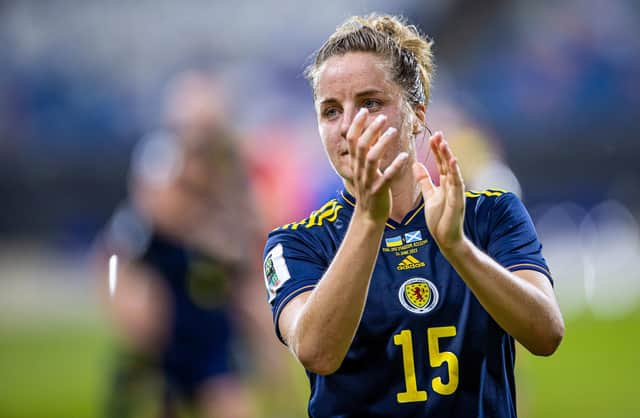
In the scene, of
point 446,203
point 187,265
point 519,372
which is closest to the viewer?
point 446,203

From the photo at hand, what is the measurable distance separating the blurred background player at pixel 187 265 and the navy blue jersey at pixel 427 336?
3.21 metres

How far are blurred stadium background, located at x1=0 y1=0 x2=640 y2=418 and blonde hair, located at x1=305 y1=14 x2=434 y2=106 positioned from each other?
859 cm

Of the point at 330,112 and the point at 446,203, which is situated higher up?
the point at 330,112

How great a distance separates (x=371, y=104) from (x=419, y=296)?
60 centimetres

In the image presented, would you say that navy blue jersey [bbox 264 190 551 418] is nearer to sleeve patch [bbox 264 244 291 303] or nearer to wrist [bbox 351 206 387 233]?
sleeve patch [bbox 264 244 291 303]

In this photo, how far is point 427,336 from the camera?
2.81 meters

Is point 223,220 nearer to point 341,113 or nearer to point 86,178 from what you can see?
point 341,113

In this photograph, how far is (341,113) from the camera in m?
2.81

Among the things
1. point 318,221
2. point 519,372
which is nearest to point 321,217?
point 318,221

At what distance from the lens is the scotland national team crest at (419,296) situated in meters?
2.83

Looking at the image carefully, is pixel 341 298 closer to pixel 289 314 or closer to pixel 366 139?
pixel 289 314

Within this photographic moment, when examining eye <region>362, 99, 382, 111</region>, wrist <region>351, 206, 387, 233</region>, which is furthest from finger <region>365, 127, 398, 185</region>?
eye <region>362, 99, 382, 111</region>

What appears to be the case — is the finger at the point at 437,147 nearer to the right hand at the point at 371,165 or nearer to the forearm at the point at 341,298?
the right hand at the point at 371,165

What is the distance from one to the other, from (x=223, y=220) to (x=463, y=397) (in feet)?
12.9
